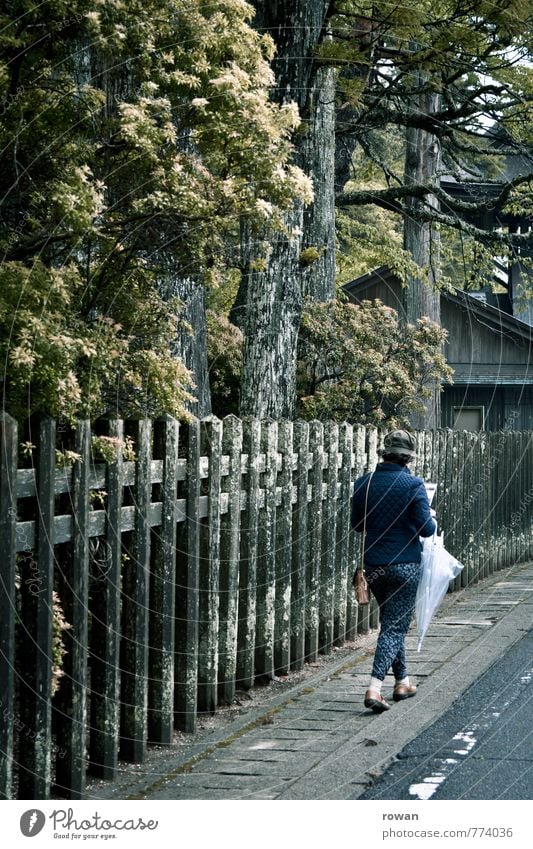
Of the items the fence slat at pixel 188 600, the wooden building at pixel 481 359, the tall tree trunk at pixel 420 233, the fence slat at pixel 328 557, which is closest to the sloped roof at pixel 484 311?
the wooden building at pixel 481 359

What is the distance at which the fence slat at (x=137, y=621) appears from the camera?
6.39 metres

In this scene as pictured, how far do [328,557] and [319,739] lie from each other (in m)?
3.08

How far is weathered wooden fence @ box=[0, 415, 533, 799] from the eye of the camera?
17.3 ft

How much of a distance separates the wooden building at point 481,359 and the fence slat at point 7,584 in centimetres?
2450

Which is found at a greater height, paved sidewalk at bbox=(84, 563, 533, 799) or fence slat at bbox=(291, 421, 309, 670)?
fence slat at bbox=(291, 421, 309, 670)

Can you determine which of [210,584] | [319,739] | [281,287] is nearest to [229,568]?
[210,584]

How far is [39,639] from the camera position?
5293mm

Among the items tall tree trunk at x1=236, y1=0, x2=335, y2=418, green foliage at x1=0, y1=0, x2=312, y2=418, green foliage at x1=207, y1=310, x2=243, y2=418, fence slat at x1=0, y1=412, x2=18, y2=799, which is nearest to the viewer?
fence slat at x1=0, y1=412, x2=18, y2=799

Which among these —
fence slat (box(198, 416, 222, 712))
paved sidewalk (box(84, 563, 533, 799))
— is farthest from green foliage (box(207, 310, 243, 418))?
fence slat (box(198, 416, 222, 712))

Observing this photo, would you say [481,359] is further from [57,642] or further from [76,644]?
[57,642]

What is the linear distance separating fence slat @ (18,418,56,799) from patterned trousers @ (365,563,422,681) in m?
3.28

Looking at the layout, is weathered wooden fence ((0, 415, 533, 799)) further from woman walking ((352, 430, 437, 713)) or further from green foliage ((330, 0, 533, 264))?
green foliage ((330, 0, 533, 264))

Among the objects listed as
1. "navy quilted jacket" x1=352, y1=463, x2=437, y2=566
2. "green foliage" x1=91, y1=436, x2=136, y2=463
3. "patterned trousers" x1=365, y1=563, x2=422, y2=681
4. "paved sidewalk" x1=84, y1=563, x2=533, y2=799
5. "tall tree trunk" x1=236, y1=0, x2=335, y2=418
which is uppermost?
"tall tree trunk" x1=236, y1=0, x2=335, y2=418

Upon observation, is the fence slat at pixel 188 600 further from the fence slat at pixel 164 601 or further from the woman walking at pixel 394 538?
the woman walking at pixel 394 538
